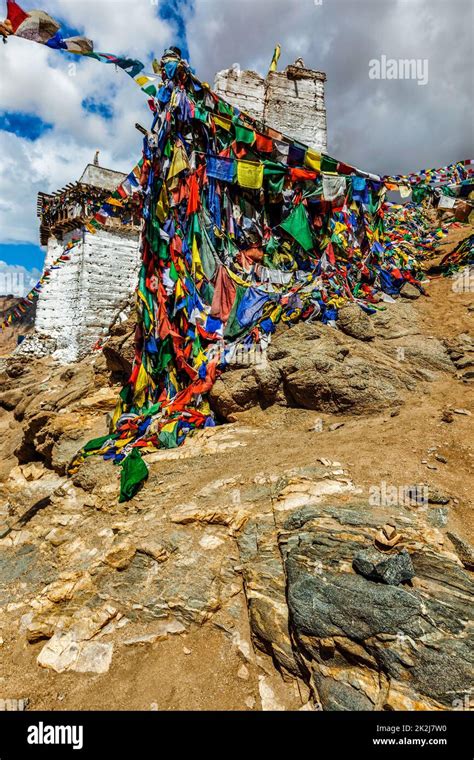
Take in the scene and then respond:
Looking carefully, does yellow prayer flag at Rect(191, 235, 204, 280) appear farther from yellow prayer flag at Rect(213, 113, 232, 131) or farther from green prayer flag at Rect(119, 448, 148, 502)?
green prayer flag at Rect(119, 448, 148, 502)

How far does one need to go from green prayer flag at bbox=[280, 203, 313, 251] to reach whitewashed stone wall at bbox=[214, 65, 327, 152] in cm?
1166

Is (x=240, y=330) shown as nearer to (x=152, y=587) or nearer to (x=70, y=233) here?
(x=152, y=587)

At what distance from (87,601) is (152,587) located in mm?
776

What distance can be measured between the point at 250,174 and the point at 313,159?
79.0 inches

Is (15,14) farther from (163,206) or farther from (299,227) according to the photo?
(299,227)

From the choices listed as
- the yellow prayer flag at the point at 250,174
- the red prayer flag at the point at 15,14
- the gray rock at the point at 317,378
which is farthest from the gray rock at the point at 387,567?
the red prayer flag at the point at 15,14

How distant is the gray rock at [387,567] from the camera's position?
324 centimetres

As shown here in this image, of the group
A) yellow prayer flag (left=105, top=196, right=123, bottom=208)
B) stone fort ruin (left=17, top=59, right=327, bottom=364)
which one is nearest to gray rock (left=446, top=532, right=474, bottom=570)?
yellow prayer flag (left=105, top=196, right=123, bottom=208)

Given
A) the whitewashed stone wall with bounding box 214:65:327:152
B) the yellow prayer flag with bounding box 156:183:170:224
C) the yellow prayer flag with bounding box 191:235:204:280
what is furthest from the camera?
the whitewashed stone wall with bounding box 214:65:327:152

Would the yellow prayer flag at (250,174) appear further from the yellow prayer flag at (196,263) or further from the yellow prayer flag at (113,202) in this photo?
the yellow prayer flag at (113,202)

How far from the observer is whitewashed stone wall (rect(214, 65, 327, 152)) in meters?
19.5

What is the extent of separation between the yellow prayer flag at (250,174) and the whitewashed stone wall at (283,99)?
11510 mm

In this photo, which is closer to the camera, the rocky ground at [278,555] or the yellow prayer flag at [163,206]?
the rocky ground at [278,555]
